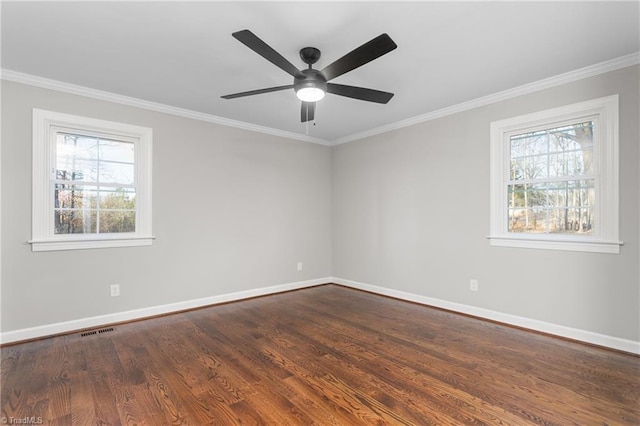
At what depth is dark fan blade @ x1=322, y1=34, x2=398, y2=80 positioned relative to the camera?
6.17 feet

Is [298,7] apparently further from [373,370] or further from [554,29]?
[373,370]

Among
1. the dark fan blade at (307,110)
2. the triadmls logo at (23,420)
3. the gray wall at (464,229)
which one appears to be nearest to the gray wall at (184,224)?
the gray wall at (464,229)

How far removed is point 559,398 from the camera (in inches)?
79.7

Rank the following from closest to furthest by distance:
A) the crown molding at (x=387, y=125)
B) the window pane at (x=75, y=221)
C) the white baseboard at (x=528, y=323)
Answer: the white baseboard at (x=528, y=323) → the crown molding at (x=387, y=125) → the window pane at (x=75, y=221)

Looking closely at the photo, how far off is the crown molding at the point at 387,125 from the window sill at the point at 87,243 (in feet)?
5.09

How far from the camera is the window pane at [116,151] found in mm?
3535

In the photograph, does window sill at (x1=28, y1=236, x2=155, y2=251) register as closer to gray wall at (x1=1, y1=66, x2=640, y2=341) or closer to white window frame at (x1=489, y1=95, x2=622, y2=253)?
gray wall at (x1=1, y1=66, x2=640, y2=341)

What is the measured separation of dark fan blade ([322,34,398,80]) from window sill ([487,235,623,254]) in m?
2.58

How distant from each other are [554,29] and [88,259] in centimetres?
474

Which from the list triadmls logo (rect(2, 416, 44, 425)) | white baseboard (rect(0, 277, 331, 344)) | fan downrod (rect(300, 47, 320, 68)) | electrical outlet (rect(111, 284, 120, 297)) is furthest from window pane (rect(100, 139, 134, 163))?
triadmls logo (rect(2, 416, 44, 425))

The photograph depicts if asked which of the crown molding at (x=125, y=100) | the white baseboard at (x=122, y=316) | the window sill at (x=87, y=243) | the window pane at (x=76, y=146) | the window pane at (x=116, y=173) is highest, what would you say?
the crown molding at (x=125, y=100)

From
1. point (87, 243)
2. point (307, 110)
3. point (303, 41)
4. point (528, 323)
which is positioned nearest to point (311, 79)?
point (303, 41)

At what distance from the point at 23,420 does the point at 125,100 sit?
309 centimetres

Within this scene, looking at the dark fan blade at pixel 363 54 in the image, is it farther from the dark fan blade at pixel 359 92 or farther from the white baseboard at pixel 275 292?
the white baseboard at pixel 275 292
